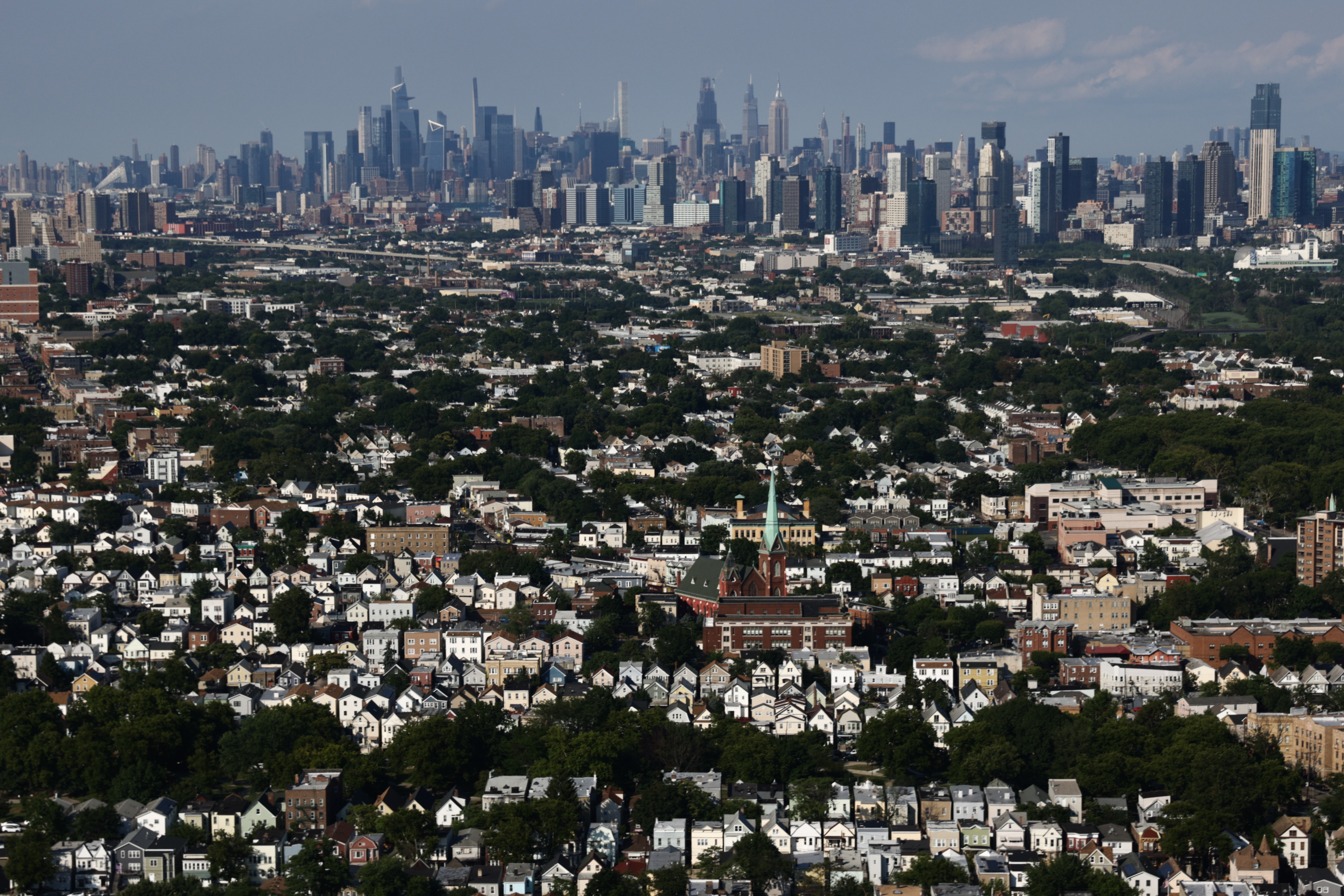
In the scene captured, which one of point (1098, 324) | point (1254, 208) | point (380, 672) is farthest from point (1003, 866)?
point (1254, 208)

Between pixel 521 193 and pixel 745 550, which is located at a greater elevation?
pixel 521 193

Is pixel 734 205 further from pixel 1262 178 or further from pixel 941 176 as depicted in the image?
pixel 1262 178

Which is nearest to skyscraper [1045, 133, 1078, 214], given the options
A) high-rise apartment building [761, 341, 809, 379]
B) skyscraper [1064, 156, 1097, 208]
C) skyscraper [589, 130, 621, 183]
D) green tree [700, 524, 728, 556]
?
skyscraper [1064, 156, 1097, 208]

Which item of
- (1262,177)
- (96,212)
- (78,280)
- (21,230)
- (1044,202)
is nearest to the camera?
(78,280)

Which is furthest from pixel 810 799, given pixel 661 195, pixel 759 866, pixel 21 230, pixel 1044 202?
pixel 661 195

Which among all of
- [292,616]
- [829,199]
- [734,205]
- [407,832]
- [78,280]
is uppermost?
[829,199]

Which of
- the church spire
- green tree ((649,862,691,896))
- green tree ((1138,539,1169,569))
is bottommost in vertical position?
green tree ((649,862,691,896))

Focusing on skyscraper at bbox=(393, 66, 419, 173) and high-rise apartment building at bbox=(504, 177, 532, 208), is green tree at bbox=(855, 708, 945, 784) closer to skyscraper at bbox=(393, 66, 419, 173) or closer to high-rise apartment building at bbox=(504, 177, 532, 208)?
high-rise apartment building at bbox=(504, 177, 532, 208)
